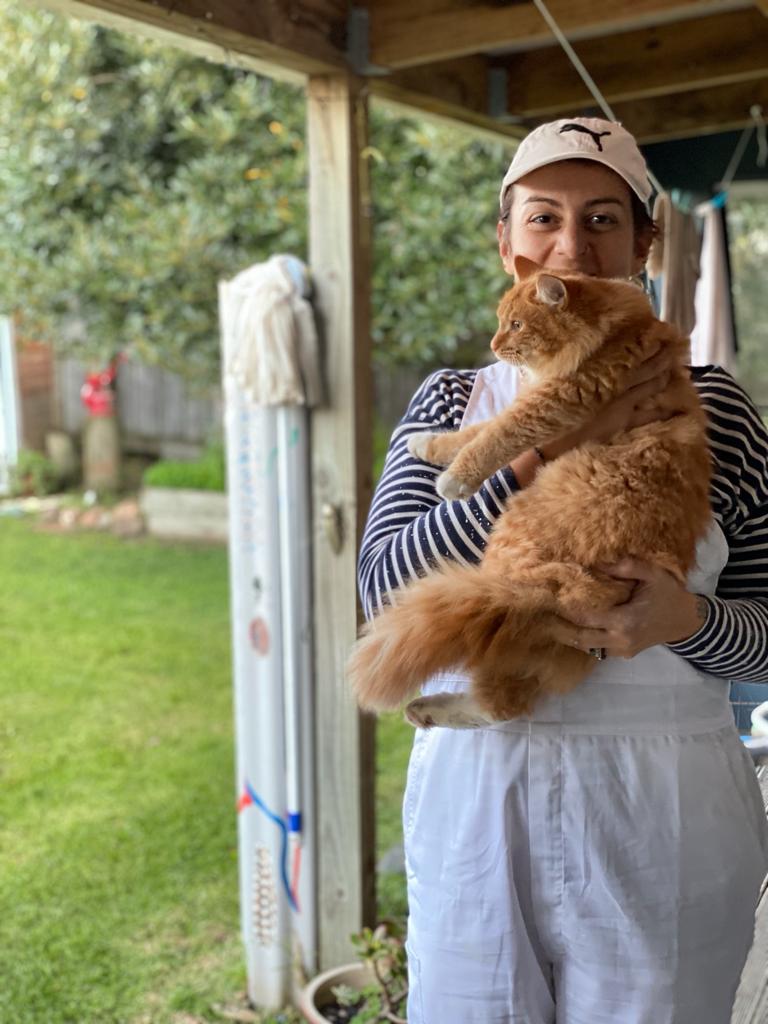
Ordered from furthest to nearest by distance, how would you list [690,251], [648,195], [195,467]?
1. [195,467]
2. [690,251]
3. [648,195]

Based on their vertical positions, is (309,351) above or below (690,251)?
below

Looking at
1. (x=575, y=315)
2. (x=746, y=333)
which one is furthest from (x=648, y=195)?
(x=746, y=333)

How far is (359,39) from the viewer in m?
2.54

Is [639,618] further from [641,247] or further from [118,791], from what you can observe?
[118,791]

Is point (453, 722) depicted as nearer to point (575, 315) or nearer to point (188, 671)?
point (575, 315)

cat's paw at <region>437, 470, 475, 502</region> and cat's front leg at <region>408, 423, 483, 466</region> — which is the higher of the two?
cat's front leg at <region>408, 423, 483, 466</region>

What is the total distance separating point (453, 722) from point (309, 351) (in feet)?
5.19

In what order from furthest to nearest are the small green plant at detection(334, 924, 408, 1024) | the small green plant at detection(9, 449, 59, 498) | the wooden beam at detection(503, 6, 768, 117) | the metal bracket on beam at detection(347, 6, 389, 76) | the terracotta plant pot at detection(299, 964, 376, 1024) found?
the small green plant at detection(9, 449, 59, 498) < the wooden beam at detection(503, 6, 768, 117) < the terracotta plant pot at detection(299, 964, 376, 1024) < the small green plant at detection(334, 924, 408, 1024) < the metal bracket on beam at detection(347, 6, 389, 76)

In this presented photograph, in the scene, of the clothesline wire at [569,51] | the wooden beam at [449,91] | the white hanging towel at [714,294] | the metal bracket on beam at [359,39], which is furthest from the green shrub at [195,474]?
the clothesline wire at [569,51]

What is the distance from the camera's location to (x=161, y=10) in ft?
6.75

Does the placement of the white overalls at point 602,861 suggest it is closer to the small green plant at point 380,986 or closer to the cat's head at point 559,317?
the cat's head at point 559,317

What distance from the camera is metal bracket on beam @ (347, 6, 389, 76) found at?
8.30 feet

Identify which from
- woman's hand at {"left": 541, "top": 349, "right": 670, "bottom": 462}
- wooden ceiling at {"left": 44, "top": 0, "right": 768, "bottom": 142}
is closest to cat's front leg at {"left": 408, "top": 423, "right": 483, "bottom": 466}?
woman's hand at {"left": 541, "top": 349, "right": 670, "bottom": 462}

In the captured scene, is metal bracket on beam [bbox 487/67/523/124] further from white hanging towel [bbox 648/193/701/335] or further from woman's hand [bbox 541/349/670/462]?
woman's hand [bbox 541/349/670/462]
